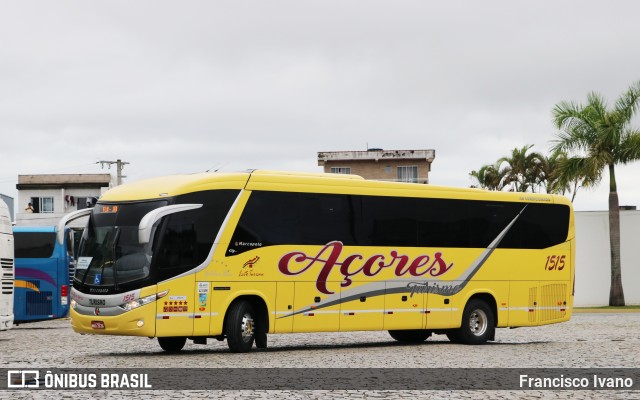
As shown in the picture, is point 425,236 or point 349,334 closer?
point 425,236

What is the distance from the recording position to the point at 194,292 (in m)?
20.3

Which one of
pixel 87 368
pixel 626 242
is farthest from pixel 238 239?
pixel 626 242

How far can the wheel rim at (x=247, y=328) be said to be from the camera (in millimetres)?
20844

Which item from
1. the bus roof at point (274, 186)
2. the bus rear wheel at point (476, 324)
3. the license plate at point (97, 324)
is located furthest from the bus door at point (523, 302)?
the license plate at point (97, 324)

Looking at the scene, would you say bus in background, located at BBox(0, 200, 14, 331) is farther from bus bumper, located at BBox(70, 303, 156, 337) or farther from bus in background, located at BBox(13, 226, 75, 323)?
bus in background, located at BBox(13, 226, 75, 323)

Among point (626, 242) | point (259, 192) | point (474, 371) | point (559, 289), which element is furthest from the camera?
point (626, 242)

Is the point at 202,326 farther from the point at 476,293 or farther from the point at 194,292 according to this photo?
the point at 476,293

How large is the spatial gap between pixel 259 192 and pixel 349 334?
30.8ft

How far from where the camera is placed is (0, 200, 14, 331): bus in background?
25.1 m

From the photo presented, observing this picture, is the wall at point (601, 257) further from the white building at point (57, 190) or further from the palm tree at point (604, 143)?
→ the white building at point (57, 190)

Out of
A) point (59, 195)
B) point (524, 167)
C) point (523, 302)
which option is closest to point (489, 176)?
point (524, 167)

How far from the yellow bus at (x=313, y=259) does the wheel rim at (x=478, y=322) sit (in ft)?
0.10

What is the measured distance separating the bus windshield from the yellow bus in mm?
27

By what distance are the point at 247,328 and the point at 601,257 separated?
30249 millimetres
